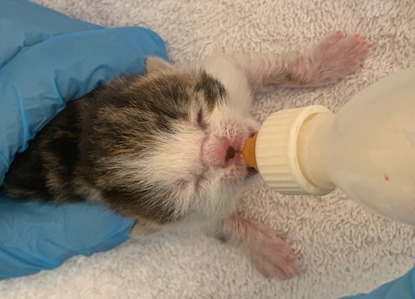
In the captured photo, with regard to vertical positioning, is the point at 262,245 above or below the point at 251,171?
below

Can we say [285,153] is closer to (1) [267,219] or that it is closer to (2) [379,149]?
(2) [379,149]

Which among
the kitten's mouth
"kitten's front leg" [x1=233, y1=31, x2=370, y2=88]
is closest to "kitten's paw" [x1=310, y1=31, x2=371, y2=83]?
"kitten's front leg" [x1=233, y1=31, x2=370, y2=88]

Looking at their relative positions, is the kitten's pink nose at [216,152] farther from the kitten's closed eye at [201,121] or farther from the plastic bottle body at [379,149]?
the plastic bottle body at [379,149]

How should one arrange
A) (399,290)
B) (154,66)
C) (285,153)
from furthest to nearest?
1. (154,66)
2. (399,290)
3. (285,153)

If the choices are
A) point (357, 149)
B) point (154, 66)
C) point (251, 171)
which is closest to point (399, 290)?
point (251, 171)

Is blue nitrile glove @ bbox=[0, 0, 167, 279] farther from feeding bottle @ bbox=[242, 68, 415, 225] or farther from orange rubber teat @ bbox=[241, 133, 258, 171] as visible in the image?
feeding bottle @ bbox=[242, 68, 415, 225]

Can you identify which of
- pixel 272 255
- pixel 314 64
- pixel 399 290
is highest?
pixel 314 64

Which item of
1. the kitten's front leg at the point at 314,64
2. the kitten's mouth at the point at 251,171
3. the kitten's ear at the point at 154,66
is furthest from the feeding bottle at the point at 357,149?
the kitten's front leg at the point at 314,64
